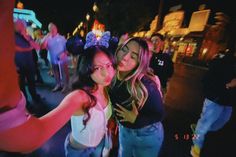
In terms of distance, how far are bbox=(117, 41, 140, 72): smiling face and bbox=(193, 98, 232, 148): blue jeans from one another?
224 centimetres

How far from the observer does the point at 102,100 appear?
179cm

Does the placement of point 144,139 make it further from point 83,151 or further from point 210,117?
point 210,117

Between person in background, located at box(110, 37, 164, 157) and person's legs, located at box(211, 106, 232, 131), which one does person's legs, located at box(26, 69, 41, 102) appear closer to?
person in background, located at box(110, 37, 164, 157)

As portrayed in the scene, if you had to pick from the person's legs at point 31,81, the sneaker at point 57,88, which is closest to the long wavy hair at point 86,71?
the person's legs at point 31,81

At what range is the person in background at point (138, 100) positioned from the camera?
6.96ft

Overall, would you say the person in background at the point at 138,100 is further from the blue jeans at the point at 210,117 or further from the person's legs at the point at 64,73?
the person's legs at the point at 64,73

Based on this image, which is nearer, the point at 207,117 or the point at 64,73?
the point at 207,117

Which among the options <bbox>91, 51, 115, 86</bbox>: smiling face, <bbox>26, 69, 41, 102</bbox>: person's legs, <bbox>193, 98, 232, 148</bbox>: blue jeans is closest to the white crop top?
<bbox>91, 51, 115, 86</bbox>: smiling face

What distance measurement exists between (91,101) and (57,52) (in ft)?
16.6

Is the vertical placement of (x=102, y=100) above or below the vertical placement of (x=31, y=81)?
above

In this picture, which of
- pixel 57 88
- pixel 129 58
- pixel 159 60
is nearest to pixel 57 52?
pixel 57 88

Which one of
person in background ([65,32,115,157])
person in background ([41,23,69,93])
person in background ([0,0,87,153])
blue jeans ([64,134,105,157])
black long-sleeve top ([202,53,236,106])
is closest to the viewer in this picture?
person in background ([0,0,87,153])

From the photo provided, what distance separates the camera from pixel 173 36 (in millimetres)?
16719

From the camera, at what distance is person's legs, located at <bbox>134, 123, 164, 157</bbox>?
6.97ft
